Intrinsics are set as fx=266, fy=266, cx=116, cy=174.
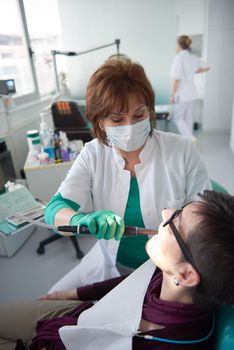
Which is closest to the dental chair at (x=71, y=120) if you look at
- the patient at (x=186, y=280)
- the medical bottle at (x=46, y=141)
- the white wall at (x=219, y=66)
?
the medical bottle at (x=46, y=141)

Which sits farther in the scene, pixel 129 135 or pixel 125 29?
pixel 125 29

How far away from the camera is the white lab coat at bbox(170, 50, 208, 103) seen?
341 cm

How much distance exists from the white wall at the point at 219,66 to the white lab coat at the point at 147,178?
362 centimetres

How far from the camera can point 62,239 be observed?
212cm

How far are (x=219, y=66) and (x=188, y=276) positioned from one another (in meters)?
4.18

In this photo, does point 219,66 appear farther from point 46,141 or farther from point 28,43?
point 46,141

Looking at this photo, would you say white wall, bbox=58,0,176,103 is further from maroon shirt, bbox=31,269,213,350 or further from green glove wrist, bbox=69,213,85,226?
maroon shirt, bbox=31,269,213,350

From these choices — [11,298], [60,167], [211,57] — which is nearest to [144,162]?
[60,167]

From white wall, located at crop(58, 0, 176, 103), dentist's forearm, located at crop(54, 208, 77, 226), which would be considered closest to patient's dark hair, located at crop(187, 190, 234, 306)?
dentist's forearm, located at crop(54, 208, 77, 226)

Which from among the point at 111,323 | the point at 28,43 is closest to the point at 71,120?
the point at 28,43

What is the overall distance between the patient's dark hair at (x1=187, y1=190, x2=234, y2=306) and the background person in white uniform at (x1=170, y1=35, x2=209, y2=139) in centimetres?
317

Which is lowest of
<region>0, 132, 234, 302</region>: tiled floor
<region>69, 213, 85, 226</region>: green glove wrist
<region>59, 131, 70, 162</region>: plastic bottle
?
<region>0, 132, 234, 302</region>: tiled floor

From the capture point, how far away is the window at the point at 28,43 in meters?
2.53

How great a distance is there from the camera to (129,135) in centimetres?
98
